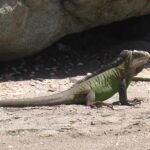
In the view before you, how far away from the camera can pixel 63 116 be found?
248 inches

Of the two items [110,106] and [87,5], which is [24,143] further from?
[87,5]

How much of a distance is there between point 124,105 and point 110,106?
280mm

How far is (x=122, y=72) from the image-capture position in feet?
23.7

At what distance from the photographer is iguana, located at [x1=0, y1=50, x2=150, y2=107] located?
698cm

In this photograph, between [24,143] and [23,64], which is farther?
[23,64]

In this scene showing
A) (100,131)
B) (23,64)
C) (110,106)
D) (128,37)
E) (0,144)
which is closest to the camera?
(0,144)

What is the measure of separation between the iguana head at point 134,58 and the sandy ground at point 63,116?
1.53 ft

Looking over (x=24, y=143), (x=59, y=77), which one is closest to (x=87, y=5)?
(x=59, y=77)

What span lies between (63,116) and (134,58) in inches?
59.6

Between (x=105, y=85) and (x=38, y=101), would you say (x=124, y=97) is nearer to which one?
(x=105, y=85)

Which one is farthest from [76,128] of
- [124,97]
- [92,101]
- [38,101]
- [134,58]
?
[134,58]

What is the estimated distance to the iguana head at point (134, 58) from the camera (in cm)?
724

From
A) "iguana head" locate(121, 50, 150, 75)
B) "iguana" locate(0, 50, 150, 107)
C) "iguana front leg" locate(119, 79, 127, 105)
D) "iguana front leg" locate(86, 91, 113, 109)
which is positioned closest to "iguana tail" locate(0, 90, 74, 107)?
"iguana" locate(0, 50, 150, 107)

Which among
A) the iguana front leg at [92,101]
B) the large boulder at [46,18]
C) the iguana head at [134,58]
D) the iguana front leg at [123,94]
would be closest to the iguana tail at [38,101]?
the iguana front leg at [92,101]
